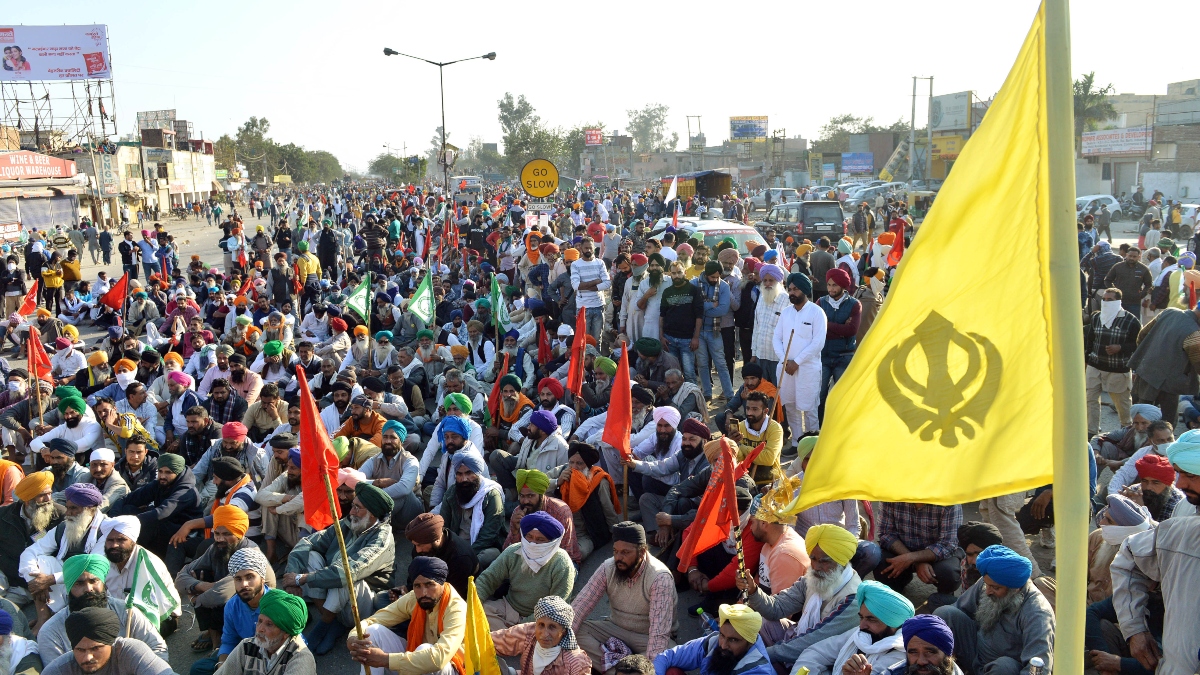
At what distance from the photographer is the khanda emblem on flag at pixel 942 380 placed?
2.40m

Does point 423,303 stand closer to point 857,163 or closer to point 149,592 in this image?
point 149,592

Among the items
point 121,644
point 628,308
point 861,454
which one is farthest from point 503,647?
point 628,308

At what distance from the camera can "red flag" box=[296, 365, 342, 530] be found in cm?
510

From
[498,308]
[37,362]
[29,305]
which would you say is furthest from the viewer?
[29,305]

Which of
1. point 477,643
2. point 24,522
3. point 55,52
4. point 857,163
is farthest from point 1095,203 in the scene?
point 55,52

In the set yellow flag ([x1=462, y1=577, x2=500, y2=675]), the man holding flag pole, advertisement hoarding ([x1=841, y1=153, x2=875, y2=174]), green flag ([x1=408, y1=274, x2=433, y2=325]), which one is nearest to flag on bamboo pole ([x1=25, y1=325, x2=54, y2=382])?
green flag ([x1=408, y1=274, x2=433, y2=325])

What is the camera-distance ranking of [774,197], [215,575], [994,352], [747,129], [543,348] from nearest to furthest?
[994,352], [215,575], [543,348], [774,197], [747,129]

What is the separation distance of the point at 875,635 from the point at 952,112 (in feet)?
188

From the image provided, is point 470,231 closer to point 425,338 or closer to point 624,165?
point 425,338

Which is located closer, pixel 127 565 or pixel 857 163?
pixel 127 565

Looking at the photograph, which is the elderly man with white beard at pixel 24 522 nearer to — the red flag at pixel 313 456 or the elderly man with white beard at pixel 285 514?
the elderly man with white beard at pixel 285 514

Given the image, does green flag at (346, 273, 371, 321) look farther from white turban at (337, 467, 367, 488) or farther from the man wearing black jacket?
white turban at (337, 467, 367, 488)

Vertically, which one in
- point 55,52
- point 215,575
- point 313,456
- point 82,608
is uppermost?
point 55,52

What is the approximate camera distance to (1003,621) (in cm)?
450
